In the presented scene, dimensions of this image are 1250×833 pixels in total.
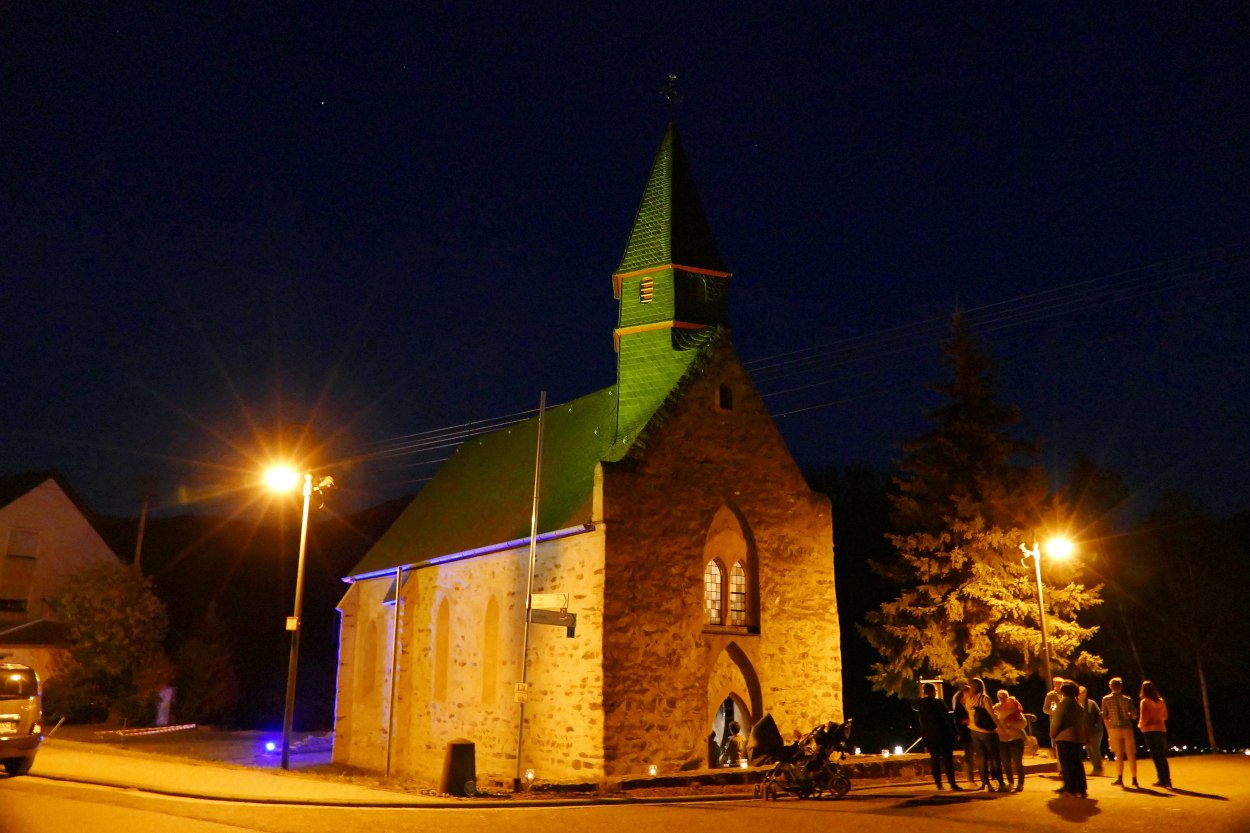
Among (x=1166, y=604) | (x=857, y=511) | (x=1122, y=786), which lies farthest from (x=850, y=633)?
(x=1122, y=786)

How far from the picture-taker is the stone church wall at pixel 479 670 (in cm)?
2061

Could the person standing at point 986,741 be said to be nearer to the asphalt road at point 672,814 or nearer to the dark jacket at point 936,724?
the dark jacket at point 936,724

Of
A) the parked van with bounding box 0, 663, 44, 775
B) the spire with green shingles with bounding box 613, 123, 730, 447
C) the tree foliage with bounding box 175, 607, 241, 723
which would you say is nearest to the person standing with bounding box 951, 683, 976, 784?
the spire with green shingles with bounding box 613, 123, 730, 447

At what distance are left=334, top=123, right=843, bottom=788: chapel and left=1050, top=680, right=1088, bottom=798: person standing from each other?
8.09 meters

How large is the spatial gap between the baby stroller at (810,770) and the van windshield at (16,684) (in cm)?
1098

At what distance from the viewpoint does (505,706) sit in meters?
23.0

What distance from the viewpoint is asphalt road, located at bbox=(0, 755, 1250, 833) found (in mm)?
11227

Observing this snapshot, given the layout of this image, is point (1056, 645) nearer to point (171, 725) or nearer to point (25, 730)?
point (25, 730)

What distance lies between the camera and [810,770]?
14.9m

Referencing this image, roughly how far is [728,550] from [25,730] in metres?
14.2

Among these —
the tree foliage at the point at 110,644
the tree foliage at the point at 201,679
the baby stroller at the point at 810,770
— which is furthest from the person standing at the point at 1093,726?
the tree foliage at the point at 201,679

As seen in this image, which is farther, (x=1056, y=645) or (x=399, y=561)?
(x=399, y=561)

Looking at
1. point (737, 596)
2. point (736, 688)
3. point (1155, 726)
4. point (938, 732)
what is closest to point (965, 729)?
point (938, 732)

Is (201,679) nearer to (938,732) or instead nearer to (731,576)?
(731,576)
